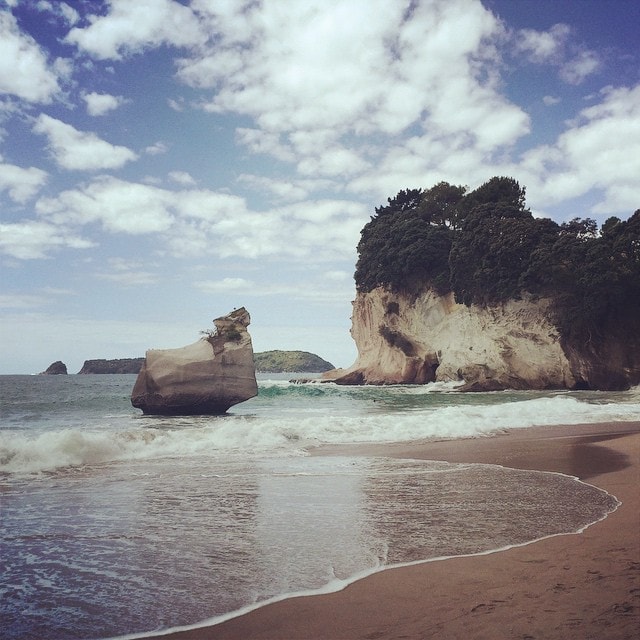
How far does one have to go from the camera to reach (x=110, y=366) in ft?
497

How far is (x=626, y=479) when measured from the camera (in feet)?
23.3

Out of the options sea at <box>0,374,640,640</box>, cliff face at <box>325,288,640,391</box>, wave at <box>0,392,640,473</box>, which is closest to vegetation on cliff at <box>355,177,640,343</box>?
cliff face at <box>325,288,640,391</box>

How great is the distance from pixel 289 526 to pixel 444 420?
32.7 ft

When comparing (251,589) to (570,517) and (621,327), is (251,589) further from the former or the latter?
(621,327)

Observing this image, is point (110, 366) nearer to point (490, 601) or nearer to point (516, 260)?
point (516, 260)

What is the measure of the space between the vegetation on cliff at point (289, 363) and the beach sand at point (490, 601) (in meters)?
161

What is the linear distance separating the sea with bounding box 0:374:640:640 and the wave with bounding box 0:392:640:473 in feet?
0.18

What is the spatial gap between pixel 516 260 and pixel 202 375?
30896 millimetres

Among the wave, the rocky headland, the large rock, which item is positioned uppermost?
the rocky headland

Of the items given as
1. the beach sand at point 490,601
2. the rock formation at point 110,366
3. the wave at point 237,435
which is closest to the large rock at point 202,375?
the wave at point 237,435

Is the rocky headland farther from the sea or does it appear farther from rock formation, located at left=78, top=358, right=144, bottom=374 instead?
rock formation, located at left=78, top=358, right=144, bottom=374

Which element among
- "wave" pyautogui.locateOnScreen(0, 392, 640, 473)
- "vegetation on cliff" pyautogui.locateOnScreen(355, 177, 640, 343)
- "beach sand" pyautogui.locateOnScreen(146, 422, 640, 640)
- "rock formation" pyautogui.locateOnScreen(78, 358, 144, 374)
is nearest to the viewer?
"beach sand" pyautogui.locateOnScreen(146, 422, 640, 640)

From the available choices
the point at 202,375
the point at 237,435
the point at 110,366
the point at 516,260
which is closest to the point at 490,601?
the point at 237,435

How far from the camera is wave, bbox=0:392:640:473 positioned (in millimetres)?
8125
